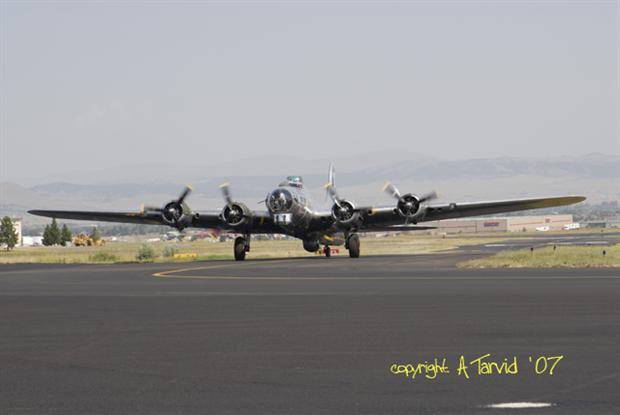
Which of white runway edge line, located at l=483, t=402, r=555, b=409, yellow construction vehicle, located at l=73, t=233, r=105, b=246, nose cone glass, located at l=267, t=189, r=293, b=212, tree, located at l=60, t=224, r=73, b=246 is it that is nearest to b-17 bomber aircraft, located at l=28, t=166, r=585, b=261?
nose cone glass, located at l=267, t=189, r=293, b=212

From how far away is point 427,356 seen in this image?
15.3 m

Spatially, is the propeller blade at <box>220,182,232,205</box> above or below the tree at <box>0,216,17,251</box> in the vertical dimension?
above

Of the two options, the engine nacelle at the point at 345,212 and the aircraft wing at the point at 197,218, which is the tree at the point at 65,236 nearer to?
the aircraft wing at the point at 197,218

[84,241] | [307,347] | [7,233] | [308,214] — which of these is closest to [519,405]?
[307,347]

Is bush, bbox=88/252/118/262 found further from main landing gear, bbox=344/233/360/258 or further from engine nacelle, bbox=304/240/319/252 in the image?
main landing gear, bbox=344/233/360/258

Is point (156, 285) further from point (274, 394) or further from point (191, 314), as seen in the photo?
point (274, 394)

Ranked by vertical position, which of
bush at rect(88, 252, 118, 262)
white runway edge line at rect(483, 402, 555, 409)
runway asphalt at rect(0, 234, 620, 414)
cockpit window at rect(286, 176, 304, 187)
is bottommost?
white runway edge line at rect(483, 402, 555, 409)

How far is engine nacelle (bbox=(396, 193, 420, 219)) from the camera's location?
55438 millimetres

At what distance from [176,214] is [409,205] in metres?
13.8

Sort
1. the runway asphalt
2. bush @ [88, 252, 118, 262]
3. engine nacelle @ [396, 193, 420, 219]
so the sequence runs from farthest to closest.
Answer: bush @ [88, 252, 118, 262], engine nacelle @ [396, 193, 420, 219], the runway asphalt

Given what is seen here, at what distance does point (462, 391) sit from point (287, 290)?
1792 centimetres

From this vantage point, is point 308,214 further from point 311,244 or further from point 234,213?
point 234,213

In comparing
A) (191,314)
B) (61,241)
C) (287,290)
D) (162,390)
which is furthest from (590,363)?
(61,241)

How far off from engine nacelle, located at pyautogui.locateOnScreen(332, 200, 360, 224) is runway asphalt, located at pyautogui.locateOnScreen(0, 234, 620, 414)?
25.1m
